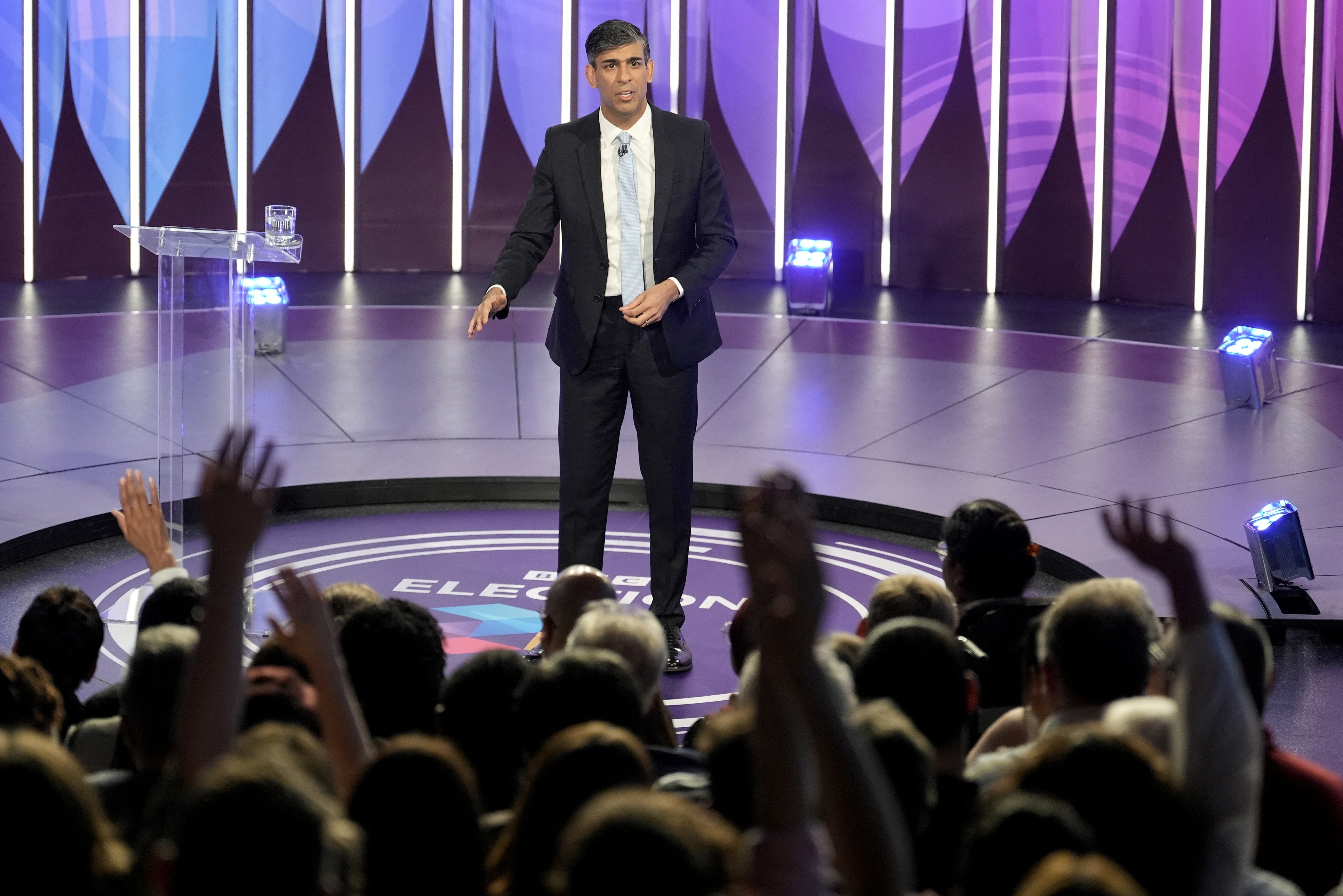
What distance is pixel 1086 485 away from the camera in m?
5.95

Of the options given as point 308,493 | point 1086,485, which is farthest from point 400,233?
point 1086,485

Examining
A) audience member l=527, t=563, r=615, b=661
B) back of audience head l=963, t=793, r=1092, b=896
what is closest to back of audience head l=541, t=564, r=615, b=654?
audience member l=527, t=563, r=615, b=661

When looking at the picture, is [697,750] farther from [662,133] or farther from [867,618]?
[662,133]

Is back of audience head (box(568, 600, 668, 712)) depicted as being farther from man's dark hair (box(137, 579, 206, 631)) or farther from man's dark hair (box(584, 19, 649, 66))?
man's dark hair (box(584, 19, 649, 66))

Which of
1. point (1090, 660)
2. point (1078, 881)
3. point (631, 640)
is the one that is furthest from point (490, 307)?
point (1078, 881)

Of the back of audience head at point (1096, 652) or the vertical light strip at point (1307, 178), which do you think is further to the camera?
the vertical light strip at point (1307, 178)

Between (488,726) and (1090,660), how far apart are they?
84 cm

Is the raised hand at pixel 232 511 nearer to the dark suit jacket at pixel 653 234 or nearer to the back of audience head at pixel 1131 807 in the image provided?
the back of audience head at pixel 1131 807

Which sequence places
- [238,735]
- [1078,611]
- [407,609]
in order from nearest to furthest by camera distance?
1. [238,735]
2. [1078,611]
3. [407,609]

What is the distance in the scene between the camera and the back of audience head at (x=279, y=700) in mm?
2219

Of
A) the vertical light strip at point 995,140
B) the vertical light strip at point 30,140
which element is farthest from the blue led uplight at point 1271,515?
the vertical light strip at point 30,140

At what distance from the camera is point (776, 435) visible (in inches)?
268

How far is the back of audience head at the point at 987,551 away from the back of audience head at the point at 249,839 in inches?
79.8

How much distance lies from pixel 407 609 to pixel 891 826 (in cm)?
113
